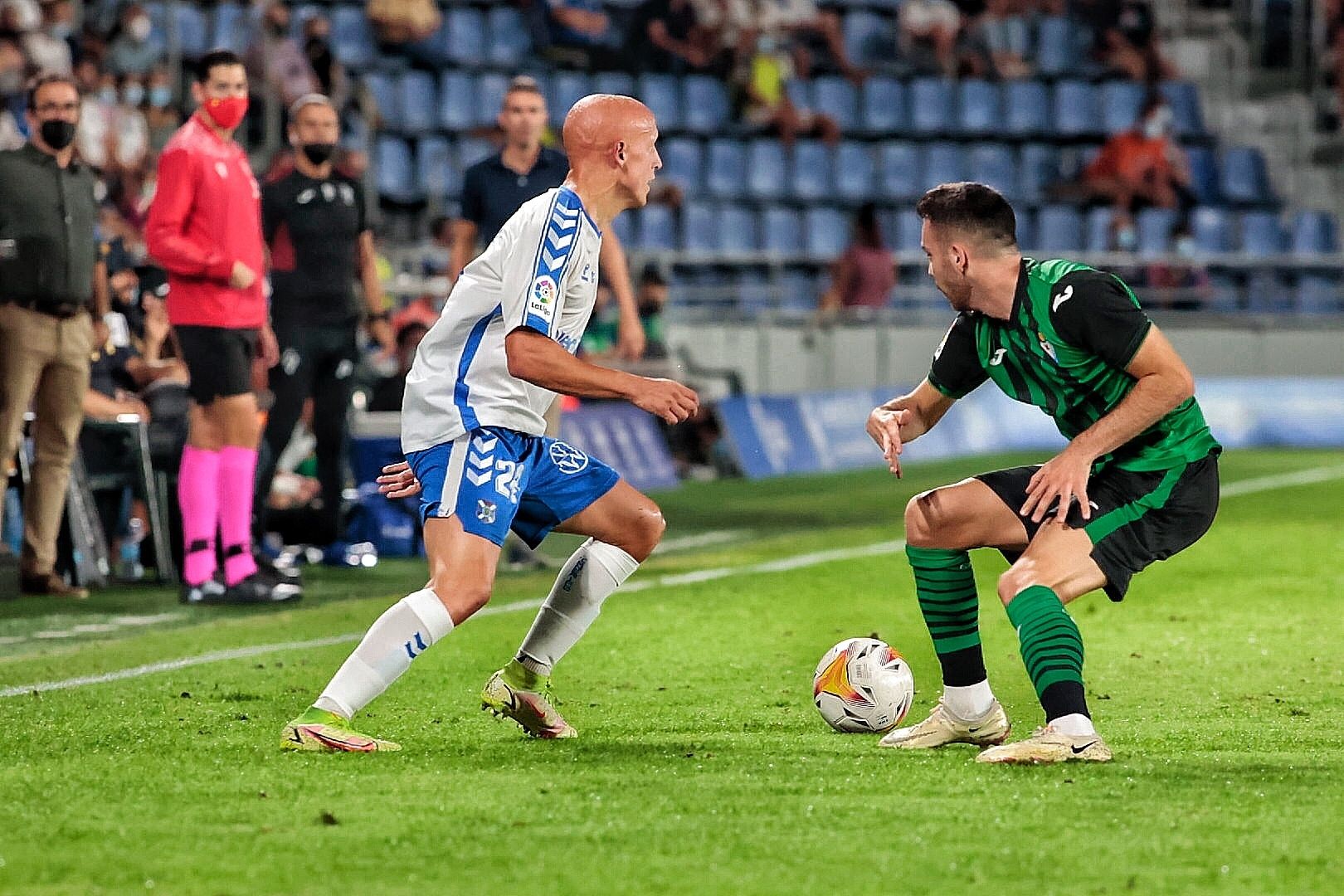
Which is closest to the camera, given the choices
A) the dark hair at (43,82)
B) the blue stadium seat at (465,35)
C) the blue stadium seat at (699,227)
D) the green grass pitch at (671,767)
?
the green grass pitch at (671,767)

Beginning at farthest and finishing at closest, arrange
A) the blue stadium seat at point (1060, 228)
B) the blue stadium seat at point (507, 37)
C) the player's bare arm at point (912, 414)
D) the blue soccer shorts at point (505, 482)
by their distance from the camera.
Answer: the blue stadium seat at point (1060, 228), the blue stadium seat at point (507, 37), the player's bare arm at point (912, 414), the blue soccer shorts at point (505, 482)

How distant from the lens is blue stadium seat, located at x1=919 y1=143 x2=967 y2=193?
23.7 m

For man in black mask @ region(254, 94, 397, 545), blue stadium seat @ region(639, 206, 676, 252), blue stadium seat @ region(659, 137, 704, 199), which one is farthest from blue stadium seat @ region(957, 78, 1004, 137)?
man in black mask @ region(254, 94, 397, 545)

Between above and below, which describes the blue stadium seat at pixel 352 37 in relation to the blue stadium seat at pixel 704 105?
above

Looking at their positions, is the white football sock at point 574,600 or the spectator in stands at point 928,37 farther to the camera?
the spectator in stands at point 928,37

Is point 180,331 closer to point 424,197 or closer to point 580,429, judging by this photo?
point 580,429

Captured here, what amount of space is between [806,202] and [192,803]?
732 inches

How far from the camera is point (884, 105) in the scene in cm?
2427

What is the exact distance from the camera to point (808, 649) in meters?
8.33

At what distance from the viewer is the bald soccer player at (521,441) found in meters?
5.62

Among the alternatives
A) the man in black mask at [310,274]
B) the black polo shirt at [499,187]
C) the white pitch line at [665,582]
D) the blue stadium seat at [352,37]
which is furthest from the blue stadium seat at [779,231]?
the black polo shirt at [499,187]

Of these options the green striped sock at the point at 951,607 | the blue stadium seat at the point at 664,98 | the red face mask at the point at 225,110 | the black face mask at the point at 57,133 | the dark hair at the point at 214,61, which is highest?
the dark hair at the point at 214,61

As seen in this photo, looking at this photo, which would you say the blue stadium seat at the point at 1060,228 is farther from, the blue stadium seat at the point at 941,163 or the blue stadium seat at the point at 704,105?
the blue stadium seat at the point at 704,105

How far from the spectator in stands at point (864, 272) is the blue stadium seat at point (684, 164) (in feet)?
7.77
